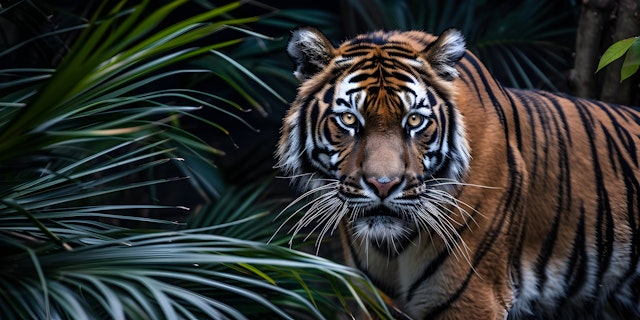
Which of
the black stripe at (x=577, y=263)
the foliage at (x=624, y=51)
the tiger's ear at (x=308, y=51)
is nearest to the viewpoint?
the foliage at (x=624, y=51)

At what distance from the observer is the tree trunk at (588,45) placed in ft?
13.5

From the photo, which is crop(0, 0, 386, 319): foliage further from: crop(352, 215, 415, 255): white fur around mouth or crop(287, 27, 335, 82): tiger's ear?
crop(287, 27, 335, 82): tiger's ear

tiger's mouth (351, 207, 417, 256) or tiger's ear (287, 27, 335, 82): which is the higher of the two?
tiger's ear (287, 27, 335, 82)

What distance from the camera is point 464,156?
9.10 feet

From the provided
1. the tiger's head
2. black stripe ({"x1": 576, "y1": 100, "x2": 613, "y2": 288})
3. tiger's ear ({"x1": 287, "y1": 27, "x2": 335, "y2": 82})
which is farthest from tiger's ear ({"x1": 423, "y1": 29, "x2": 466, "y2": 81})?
black stripe ({"x1": 576, "y1": 100, "x2": 613, "y2": 288})

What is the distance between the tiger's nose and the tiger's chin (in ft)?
0.33

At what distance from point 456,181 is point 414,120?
0.23 metres

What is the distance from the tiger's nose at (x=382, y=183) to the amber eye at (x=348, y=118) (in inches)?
8.5

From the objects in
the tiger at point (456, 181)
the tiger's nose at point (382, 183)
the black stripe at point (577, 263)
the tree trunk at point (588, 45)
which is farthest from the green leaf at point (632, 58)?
the tree trunk at point (588, 45)

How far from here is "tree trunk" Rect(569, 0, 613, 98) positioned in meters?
4.10

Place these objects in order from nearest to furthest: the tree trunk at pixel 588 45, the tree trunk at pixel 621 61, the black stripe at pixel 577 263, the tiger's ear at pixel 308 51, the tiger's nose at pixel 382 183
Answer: the tiger's nose at pixel 382 183 → the tiger's ear at pixel 308 51 → the black stripe at pixel 577 263 → the tree trunk at pixel 621 61 → the tree trunk at pixel 588 45

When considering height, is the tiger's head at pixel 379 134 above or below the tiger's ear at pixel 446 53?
→ below

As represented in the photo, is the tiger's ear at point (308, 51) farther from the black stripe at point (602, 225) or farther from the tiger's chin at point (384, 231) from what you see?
the black stripe at point (602, 225)

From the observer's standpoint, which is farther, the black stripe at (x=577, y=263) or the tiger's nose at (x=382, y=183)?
the black stripe at (x=577, y=263)
